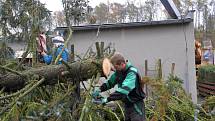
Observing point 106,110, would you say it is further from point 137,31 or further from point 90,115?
point 137,31

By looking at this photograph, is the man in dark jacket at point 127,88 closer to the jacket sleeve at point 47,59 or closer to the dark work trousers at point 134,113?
the dark work trousers at point 134,113

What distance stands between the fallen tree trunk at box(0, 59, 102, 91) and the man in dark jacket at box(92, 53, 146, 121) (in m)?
0.28

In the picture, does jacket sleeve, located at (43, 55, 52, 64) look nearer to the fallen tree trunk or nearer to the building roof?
the fallen tree trunk

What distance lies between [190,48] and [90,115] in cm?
709

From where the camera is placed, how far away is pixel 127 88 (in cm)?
490

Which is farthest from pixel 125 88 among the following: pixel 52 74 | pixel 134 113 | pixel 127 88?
pixel 52 74

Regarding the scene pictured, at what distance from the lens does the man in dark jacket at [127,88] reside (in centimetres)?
490

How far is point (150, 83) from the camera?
5027mm

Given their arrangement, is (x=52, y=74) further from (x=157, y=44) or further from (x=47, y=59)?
(x=157, y=44)

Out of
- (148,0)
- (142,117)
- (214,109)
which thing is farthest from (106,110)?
(148,0)

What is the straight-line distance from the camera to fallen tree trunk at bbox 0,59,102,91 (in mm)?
5203

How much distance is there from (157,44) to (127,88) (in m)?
7.36

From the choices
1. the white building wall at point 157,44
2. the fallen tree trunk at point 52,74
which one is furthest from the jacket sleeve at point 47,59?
the white building wall at point 157,44

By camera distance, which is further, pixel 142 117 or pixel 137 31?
pixel 137 31
